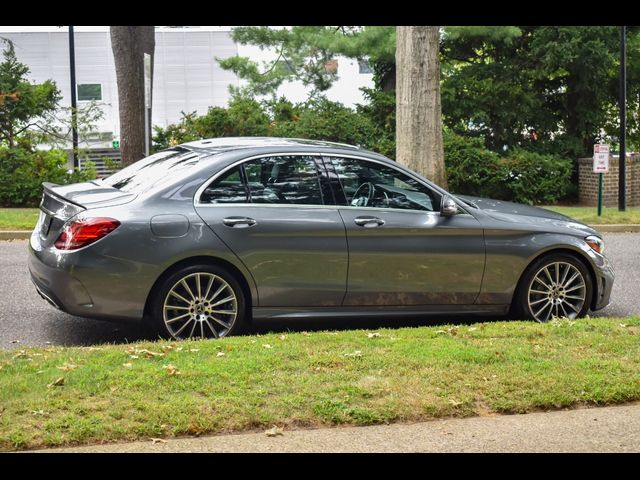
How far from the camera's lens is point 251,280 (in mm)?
7145

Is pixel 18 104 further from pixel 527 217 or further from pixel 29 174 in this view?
pixel 527 217

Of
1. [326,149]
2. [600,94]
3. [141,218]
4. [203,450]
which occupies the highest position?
[600,94]

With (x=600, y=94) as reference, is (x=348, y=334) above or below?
below

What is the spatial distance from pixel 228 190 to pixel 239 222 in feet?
1.08

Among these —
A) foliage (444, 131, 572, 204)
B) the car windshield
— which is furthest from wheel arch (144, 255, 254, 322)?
foliage (444, 131, 572, 204)

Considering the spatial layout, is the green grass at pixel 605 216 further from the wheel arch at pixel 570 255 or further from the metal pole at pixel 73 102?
the metal pole at pixel 73 102

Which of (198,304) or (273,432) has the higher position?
(198,304)

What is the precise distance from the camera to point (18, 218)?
15344mm

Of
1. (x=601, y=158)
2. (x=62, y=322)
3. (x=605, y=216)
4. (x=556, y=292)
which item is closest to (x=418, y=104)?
(x=601, y=158)

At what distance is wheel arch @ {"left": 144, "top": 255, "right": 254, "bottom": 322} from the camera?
22.7 feet

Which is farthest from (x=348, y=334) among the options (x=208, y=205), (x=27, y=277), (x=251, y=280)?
(x=27, y=277)
